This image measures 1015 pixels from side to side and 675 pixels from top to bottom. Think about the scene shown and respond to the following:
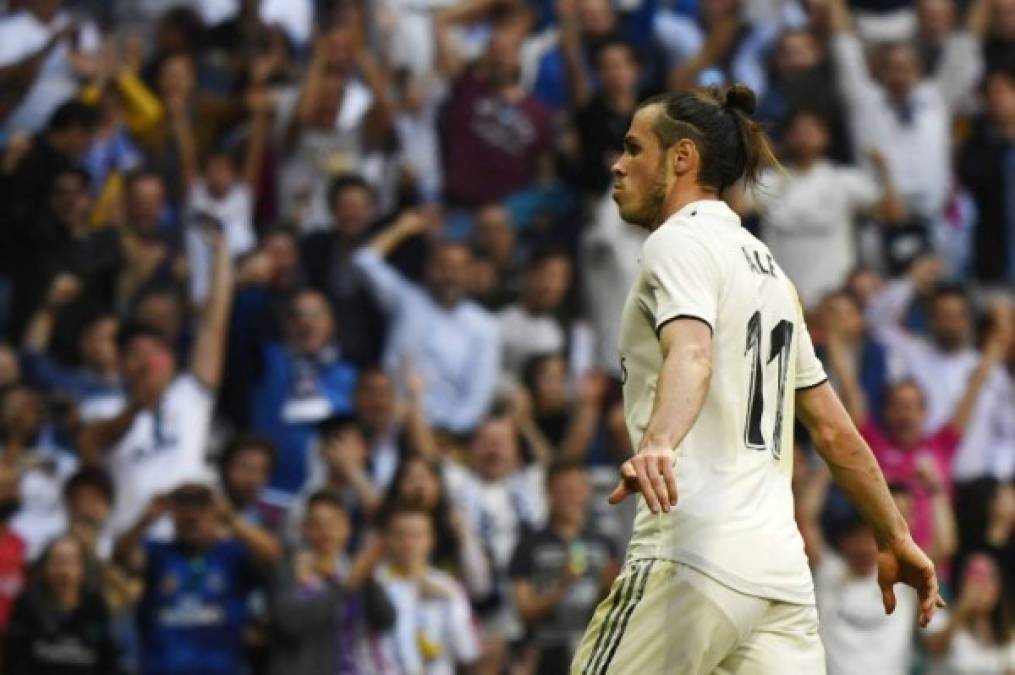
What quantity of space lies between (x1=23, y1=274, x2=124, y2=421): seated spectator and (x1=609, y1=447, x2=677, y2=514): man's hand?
24.3 feet

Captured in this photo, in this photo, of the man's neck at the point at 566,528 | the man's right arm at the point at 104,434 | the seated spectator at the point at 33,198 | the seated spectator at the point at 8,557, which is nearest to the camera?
the seated spectator at the point at 8,557

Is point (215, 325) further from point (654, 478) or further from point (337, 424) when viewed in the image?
point (654, 478)

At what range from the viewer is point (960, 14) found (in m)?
17.1

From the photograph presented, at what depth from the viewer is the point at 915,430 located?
13.3m

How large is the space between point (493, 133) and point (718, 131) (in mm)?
9136

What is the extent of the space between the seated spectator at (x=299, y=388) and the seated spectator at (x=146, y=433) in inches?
21.5

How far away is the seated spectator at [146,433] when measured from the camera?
12.1 meters

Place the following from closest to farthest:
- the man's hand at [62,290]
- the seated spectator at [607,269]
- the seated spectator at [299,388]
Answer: the seated spectator at [299,388] < the man's hand at [62,290] < the seated spectator at [607,269]

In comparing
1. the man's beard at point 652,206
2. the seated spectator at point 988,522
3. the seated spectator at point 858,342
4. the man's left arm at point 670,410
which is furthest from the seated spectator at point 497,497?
the man's left arm at point 670,410

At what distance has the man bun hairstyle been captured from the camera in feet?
19.7

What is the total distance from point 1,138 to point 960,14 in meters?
6.90

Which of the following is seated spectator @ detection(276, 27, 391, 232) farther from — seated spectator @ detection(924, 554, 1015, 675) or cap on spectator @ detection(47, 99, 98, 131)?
seated spectator @ detection(924, 554, 1015, 675)

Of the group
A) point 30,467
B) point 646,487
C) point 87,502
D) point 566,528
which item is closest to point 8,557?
point 87,502

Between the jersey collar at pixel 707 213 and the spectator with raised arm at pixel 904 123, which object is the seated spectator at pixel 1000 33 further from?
the jersey collar at pixel 707 213
